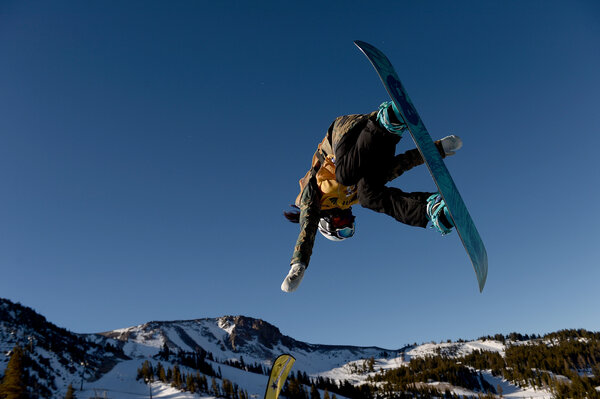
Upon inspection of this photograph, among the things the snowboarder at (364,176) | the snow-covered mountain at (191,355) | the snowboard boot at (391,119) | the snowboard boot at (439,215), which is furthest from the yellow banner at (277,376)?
the snowboard boot at (391,119)

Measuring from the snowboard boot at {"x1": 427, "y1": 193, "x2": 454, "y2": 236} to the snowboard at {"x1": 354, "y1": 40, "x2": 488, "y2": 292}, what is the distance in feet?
0.54

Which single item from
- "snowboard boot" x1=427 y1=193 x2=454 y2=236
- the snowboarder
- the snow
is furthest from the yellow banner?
the snow

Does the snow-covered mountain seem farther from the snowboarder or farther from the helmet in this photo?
the helmet

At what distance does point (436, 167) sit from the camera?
400 cm

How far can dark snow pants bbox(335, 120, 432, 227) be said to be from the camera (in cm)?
471

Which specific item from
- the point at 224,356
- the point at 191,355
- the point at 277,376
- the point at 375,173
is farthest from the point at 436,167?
the point at 224,356

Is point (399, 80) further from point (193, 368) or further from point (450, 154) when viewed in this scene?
point (193, 368)

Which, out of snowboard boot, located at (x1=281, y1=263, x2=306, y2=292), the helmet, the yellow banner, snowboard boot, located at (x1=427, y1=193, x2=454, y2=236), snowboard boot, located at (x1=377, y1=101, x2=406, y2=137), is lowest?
the yellow banner

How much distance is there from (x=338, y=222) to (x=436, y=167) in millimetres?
2586

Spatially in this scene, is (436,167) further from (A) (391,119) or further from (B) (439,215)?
(A) (391,119)

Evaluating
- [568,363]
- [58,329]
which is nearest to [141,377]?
[58,329]

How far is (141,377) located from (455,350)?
356ft

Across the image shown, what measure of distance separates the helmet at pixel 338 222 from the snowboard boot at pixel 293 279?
1.71 metres

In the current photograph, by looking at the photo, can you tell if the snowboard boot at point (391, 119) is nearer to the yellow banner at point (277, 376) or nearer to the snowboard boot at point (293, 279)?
the snowboard boot at point (293, 279)
